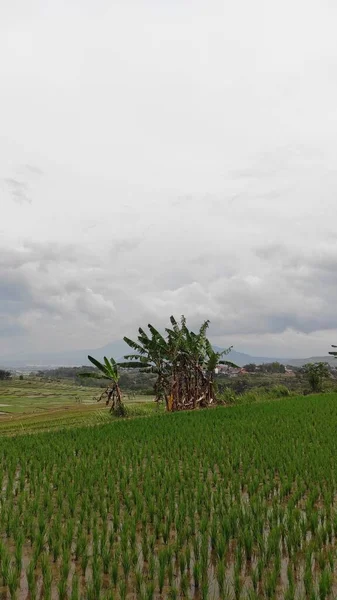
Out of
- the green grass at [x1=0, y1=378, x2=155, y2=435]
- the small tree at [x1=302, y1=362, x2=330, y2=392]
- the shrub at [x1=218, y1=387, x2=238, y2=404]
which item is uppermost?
the small tree at [x1=302, y1=362, x2=330, y2=392]

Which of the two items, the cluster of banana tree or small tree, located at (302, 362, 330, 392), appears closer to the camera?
the cluster of banana tree

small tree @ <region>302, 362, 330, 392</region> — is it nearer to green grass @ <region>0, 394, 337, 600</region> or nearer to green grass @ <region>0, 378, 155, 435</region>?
green grass @ <region>0, 378, 155, 435</region>

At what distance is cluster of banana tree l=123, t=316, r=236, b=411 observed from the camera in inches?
962

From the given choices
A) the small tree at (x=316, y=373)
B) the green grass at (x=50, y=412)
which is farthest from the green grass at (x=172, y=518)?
the small tree at (x=316, y=373)

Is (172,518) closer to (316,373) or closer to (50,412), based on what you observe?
(316,373)

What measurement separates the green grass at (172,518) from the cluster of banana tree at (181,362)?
39.2 feet

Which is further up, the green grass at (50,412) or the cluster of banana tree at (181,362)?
the cluster of banana tree at (181,362)

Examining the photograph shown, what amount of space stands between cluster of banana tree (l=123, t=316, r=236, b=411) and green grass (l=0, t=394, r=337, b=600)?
39.2ft

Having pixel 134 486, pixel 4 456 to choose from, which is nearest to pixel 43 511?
pixel 134 486

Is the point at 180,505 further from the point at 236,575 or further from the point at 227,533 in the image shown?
the point at 236,575

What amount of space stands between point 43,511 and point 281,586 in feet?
12.7

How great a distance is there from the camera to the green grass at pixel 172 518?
4449 mm

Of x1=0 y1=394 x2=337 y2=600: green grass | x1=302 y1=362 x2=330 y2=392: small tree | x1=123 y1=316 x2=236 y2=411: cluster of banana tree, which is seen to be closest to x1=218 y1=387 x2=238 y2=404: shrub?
x1=123 y1=316 x2=236 y2=411: cluster of banana tree

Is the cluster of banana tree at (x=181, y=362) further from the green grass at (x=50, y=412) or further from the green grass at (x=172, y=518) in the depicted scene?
the green grass at (x=172, y=518)
